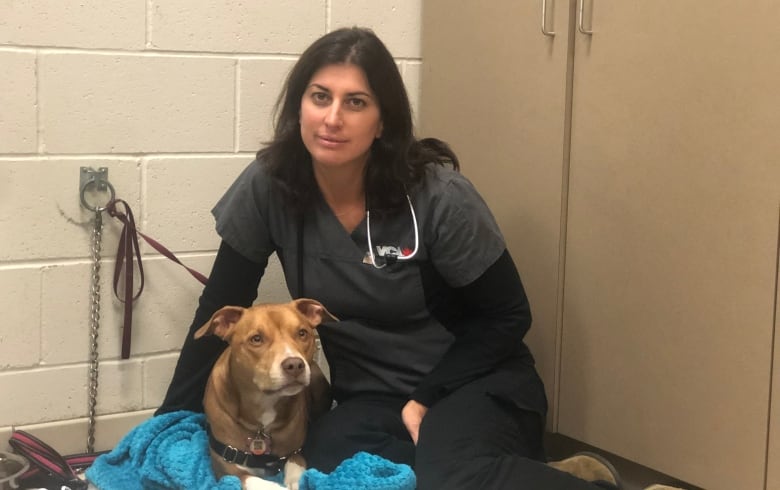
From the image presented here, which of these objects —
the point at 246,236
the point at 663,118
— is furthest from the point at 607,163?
the point at 246,236

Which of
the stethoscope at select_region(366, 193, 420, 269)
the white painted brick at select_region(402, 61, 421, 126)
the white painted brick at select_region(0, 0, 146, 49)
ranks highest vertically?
the white painted brick at select_region(0, 0, 146, 49)

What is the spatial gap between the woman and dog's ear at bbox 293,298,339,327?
85 millimetres

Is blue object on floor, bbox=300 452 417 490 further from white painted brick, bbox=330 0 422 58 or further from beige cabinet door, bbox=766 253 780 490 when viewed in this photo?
white painted brick, bbox=330 0 422 58

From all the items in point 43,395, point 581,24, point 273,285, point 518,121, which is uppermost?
point 581,24

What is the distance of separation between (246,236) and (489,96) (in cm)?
74

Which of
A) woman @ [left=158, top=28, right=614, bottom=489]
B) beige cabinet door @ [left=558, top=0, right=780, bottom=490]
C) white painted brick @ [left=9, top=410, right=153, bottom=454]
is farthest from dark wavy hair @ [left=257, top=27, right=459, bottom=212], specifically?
white painted brick @ [left=9, top=410, right=153, bottom=454]

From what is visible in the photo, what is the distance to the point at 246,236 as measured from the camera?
2043mm

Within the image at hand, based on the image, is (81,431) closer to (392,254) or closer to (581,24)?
(392,254)

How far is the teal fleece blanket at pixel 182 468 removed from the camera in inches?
69.5

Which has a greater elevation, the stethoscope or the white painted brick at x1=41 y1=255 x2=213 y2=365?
the stethoscope

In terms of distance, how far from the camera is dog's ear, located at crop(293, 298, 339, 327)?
1.92 m

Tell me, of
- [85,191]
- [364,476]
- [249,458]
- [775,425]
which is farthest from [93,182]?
[775,425]

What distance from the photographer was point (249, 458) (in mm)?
1894

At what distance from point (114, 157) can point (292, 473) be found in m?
0.92
